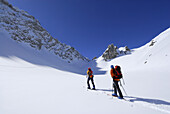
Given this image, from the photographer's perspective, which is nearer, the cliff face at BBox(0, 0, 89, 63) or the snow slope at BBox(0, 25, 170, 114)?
the snow slope at BBox(0, 25, 170, 114)

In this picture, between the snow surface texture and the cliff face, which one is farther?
the cliff face

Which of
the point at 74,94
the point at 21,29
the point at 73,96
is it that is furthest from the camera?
the point at 21,29

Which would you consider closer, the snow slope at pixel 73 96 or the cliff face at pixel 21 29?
the snow slope at pixel 73 96

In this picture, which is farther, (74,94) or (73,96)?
(74,94)

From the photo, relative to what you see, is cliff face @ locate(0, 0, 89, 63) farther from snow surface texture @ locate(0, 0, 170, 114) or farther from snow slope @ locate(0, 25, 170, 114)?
snow slope @ locate(0, 25, 170, 114)

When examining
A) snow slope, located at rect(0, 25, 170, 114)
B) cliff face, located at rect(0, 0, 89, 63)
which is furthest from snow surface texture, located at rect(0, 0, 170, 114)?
cliff face, located at rect(0, 0, 89, 63)

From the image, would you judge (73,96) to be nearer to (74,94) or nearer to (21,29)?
(74,94)

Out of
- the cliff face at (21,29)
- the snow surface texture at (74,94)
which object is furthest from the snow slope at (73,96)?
the cliff face at (21,29)

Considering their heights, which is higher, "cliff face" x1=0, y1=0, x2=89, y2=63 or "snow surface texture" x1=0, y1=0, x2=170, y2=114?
"cliff face" x1=0, y1=0, x2=89, y2=63

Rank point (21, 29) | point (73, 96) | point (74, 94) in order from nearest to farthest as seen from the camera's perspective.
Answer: point (73, 96) → point (74, 94) → point (21, 29)

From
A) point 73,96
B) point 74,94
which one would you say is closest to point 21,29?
point 74,94

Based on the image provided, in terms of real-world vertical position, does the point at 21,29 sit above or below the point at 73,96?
above

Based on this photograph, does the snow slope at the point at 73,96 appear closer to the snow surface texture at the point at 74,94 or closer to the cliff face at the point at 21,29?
the snow surface texture at the point at 74,94

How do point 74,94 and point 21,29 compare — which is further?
point 21,29
